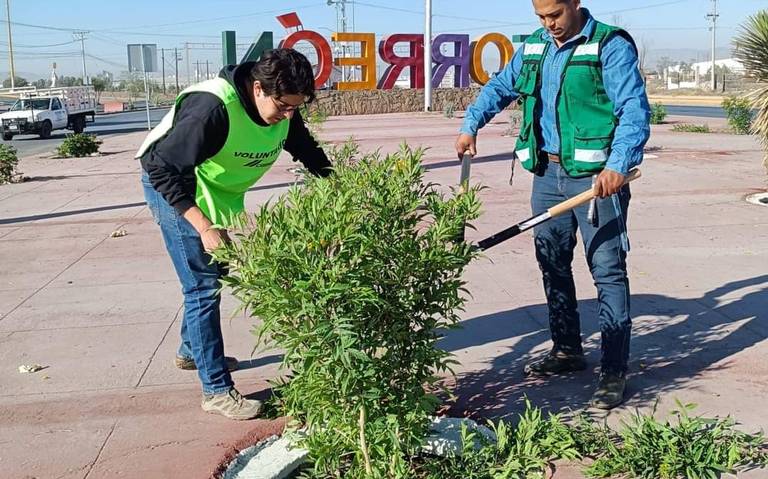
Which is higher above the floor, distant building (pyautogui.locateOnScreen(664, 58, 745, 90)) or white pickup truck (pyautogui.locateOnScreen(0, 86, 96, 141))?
distant building (pyautogui.locateOnScreen(664, 58, 745, 90))

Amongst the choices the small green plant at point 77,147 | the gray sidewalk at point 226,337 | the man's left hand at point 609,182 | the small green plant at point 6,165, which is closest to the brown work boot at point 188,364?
the gray sidewalk at point 226,337

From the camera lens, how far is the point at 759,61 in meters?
9.80

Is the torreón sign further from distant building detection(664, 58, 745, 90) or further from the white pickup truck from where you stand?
distant building detection(664, 58, 745, 90)

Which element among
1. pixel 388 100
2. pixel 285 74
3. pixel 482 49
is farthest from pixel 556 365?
pixel 482 49

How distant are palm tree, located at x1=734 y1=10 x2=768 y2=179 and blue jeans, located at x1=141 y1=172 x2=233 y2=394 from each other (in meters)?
7.94

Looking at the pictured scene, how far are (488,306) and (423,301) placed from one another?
287cm

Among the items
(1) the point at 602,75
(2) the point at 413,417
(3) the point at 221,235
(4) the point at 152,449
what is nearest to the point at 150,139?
(3) the point at 221,235

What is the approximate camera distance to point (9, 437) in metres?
3.81

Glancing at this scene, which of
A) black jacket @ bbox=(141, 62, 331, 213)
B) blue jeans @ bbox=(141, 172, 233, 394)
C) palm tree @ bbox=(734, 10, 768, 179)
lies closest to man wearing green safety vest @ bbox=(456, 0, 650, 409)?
black jacket @ bbox=(141, 62, 331, 213)

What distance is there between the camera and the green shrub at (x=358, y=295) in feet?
8.34

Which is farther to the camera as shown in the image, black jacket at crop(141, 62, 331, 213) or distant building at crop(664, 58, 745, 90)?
distant building at crop(664, 58, 745, 90)

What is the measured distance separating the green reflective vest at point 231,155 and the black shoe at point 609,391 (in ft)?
6.32

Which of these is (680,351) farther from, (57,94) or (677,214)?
(57,94)

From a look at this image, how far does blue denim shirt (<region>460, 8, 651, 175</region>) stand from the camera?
11.8 feet
